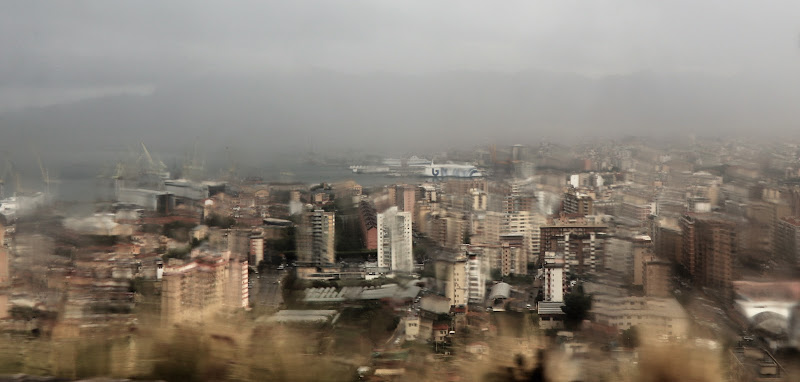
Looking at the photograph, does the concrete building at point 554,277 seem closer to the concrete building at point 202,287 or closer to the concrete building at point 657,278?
the concrete building at point 657,278

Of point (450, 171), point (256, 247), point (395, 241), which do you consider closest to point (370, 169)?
point (450, 171)

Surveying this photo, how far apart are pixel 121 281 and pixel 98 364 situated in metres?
1.55

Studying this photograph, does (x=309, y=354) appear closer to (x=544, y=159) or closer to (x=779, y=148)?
(x=779, y=148)

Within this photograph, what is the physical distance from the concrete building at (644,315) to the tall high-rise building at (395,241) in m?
1.94

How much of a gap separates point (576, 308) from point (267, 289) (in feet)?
6.22

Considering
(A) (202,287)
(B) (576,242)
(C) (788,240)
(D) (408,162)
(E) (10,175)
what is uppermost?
(D) (408,162)

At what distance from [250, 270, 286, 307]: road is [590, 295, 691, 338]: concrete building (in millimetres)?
1757

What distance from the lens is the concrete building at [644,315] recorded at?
2.43 metres

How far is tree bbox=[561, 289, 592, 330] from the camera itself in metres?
2.85

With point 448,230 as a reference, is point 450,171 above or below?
above

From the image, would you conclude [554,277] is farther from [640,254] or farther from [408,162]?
[408,162]

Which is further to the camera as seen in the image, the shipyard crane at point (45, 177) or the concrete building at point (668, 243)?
the shipyard crane at point (45, 177)

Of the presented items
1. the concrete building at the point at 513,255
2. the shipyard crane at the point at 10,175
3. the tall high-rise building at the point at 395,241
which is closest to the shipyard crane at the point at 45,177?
the shipyard crane at the point at 10,175

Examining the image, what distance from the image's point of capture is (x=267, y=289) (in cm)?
378
